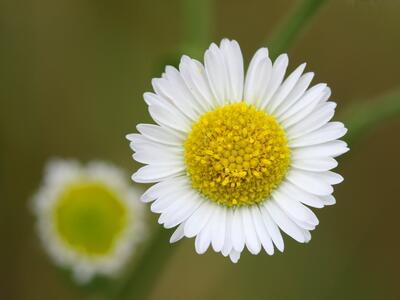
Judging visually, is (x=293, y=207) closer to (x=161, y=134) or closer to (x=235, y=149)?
(x=235, y=149)

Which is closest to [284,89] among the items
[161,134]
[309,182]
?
[309,182]

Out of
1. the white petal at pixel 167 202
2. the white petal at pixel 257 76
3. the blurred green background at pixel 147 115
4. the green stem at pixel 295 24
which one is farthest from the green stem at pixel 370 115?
the blurred green background at pixel 147 115

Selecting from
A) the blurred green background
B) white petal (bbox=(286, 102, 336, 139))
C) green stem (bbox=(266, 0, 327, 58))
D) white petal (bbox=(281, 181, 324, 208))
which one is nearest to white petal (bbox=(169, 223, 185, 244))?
white petal (bbox=(281, 181, 324, 208))

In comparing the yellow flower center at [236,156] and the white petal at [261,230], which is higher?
the yellow flower center at [236,156]

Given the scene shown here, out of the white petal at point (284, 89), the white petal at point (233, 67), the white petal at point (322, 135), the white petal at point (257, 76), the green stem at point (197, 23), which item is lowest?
the white petal at point (322, 135)

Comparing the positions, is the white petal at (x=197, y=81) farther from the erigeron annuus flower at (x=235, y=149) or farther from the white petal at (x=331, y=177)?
the white petal at (x=331, y=177)
